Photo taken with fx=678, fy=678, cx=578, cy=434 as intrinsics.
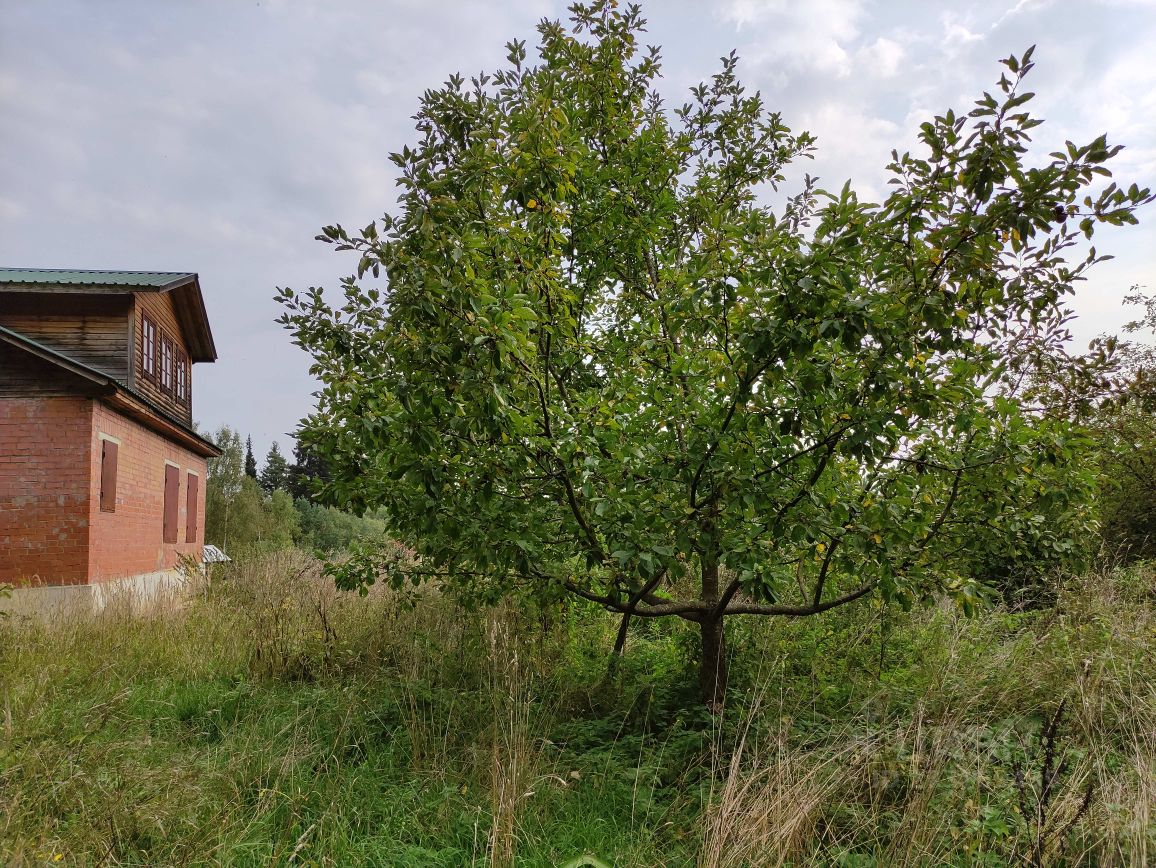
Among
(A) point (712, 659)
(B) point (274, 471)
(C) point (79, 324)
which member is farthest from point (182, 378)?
(B) point (274, 471)

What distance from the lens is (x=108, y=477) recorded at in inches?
420

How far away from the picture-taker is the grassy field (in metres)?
2.73

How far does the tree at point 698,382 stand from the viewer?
266 centimetres

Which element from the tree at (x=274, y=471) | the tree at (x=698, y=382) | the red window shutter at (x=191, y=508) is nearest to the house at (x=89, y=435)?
the red window shutter at (x=191, y=508)

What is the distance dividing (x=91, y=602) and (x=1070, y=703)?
913cm

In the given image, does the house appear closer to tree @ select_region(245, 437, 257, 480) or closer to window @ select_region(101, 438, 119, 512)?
window @ select_region(101, 438, 119, 512)

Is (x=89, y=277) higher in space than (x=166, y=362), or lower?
higher

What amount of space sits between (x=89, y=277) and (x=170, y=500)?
4.94 meters

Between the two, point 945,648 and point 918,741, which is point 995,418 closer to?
point 918,741

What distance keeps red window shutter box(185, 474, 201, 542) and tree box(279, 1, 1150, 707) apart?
14.0 m

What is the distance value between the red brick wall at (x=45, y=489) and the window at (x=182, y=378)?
202 inches

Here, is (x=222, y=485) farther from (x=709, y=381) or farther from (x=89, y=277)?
(x=709, y=381)

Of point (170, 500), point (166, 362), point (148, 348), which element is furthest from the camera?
point (170, 500)

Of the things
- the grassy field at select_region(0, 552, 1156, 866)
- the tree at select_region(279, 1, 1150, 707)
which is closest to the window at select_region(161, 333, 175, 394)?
the grassy field at select_region(0, 552, 1156, 866)
